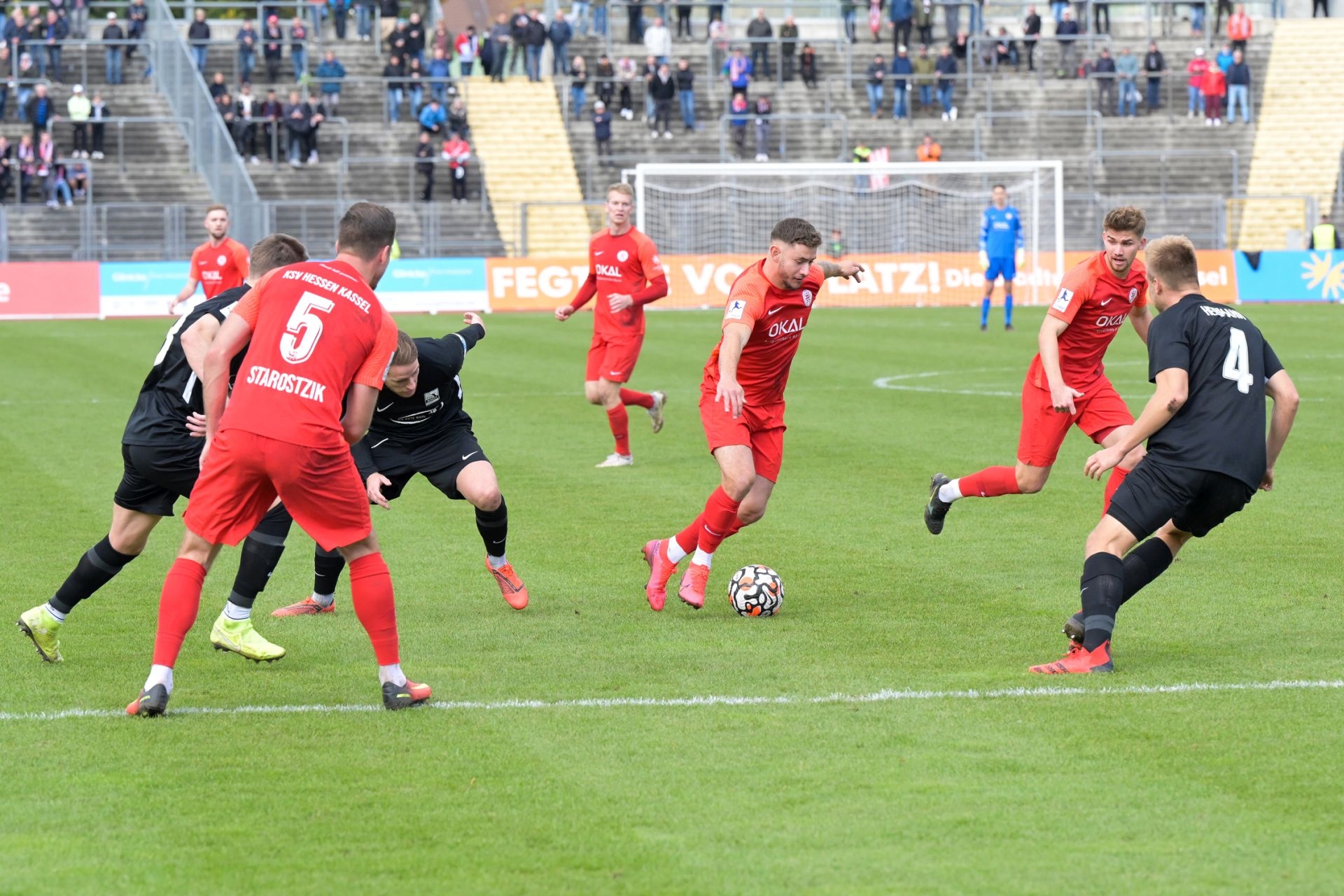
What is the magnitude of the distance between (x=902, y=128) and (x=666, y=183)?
8.52m

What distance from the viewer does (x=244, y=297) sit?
6680 millimetres

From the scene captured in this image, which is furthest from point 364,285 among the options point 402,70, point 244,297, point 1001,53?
point 1001,53

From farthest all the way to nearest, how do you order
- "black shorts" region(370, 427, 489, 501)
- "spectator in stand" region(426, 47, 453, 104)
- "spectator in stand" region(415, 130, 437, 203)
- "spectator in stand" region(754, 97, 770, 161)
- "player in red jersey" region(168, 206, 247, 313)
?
"spectator in stand" region(426, 47, 453, 104) → "spectator in stand" region(754, 97, 770, 161) → "spectator in stand" region(415, 130, 437, 203) → "player in red jersey" region(168, 206, 247, 313) → "black shorts" region(370, 427, 489, 501)

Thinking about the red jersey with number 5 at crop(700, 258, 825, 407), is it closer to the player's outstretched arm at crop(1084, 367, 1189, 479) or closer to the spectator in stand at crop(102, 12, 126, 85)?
the player's outstretched arm at crop(1084, 367, 1189, 479)

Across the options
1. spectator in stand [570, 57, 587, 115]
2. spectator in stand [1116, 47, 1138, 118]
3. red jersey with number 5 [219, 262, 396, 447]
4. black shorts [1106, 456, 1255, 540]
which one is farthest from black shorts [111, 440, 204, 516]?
spectator in stand [1116, 47, 1138, 118]

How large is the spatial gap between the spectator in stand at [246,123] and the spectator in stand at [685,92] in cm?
1007

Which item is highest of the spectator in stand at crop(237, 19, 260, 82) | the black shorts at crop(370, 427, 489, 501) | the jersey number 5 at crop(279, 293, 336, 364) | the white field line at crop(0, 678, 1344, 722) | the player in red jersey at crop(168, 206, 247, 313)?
the spectator in stand at crop(237, 19, 260, 82)

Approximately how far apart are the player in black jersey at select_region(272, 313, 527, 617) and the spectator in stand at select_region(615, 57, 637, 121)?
3671 cm

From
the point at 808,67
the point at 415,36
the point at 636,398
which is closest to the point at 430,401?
the point at 636,398

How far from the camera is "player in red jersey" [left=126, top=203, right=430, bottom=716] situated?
641 cm

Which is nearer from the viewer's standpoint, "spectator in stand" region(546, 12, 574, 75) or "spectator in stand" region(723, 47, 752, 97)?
"spectator in stand" region(723, 47, 752, 97)

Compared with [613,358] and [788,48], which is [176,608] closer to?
[613,358]

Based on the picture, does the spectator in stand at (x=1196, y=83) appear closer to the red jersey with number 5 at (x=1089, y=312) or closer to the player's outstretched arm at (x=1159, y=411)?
the red jersey with number 5 at (x=1089, y=312)

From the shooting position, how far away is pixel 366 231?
6617mm
